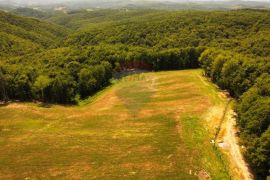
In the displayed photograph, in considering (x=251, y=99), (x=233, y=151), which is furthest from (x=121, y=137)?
(x=251, y=99)

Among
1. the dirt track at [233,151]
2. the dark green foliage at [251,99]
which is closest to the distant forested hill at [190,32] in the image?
the dark green foliage at [251,99]

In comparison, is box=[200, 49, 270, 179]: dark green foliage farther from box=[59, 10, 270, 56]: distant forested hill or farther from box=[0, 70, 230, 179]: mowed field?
box=[59, 10, 270, 56]: distant forested hill

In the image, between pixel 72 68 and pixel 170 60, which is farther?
pixel 170 60

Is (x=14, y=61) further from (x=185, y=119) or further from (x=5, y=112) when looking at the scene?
(x=185, y=119)

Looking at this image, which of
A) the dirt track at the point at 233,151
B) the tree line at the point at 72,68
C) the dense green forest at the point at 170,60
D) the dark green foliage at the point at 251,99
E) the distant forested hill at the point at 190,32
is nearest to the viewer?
the dark green foliage at the point at 251,99

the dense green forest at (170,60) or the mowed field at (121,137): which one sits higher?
the dense green forest at (170,60)

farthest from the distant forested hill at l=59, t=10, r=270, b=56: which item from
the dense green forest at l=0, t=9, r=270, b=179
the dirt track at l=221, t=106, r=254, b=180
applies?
the dirt track at l=221, t=106, r=254, b=180

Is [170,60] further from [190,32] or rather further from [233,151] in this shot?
[233,151]

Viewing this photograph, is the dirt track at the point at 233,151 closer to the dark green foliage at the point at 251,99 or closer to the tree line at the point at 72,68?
the dark green foliage at the point at 251,99
